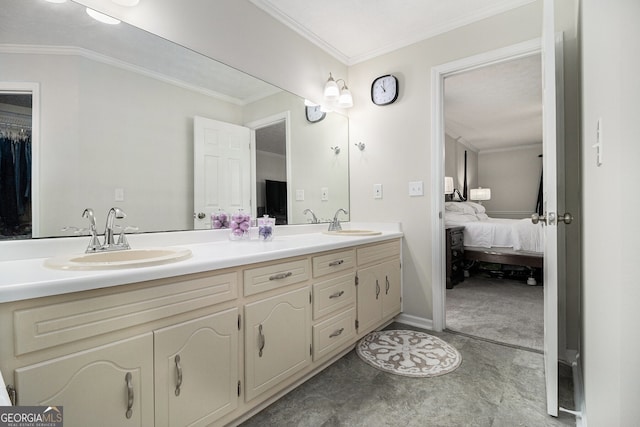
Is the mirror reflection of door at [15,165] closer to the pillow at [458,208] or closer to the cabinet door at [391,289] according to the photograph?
the cabinet door at [391,289]

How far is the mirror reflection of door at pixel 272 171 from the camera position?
83.9 inches

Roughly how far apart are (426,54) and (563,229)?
165 centimetres

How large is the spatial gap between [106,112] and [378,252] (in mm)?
1825

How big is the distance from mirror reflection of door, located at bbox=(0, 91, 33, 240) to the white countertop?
7cm

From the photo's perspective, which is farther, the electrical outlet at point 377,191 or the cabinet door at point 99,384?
the electrical outlet at point 377,191

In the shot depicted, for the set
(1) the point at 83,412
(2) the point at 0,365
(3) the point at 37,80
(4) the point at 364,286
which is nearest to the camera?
(2) the point at 0,365

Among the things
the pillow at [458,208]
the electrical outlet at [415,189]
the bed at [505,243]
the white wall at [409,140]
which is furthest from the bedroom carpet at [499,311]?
the pillow at [458,208]

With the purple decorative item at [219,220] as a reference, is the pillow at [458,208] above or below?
above

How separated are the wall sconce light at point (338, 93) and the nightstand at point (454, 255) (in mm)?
1932

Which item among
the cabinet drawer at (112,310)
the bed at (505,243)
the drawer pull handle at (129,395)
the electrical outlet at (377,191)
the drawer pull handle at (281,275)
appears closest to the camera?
the cabinet drawer at (112,310)

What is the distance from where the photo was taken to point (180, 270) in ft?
3.46

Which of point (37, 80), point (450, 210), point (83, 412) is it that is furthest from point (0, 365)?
point (450, 210)

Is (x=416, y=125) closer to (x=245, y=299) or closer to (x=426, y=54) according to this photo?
(x=426, y=54)

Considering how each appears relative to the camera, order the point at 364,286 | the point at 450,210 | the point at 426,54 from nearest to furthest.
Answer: the point at 364,286
the point at 426,54
the point at 450,210
